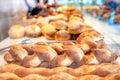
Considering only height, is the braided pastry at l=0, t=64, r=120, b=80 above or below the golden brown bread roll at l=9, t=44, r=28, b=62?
below

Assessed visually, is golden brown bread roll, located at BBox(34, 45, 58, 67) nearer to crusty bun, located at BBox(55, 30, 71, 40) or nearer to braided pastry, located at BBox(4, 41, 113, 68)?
braided pastry, located at BBox(4, 41, 113, 68)

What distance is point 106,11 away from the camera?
161 centimetres

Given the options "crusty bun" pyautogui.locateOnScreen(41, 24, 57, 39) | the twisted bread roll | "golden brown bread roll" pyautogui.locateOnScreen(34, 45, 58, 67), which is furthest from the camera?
"crusty bun" pyautogui.locateOnScreen(41, 24, 57, 39)

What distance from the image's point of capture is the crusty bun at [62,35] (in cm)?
90

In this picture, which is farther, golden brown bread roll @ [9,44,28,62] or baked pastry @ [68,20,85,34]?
baked pastry @ [68,20,85,34]

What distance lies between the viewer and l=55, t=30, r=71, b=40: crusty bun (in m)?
0.90

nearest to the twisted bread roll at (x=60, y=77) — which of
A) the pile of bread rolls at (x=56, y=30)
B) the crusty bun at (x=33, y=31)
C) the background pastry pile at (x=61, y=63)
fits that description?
the background pastry pile at (x=61, y=63)

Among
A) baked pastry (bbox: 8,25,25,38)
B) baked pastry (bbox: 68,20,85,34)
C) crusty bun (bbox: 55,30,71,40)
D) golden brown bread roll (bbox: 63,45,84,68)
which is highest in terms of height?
golden brown bread roll (bbox: 63,45,84,68)

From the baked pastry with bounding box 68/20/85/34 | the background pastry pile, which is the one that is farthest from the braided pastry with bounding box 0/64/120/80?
the baked pastry with bounding box 68/20/85/34

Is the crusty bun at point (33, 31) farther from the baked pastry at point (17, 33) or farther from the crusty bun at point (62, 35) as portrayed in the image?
the crusty bun at point (62, 35)

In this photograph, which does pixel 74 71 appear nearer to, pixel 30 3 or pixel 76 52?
pixel 76 52

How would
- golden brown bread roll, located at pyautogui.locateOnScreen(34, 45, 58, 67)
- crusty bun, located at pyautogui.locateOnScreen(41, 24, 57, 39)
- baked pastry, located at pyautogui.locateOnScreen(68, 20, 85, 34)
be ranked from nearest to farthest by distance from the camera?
golden brown bread roll, located at pyautogui.locateOnScreen(34, 45, 58, 67)
baked pastry, located at pyautogui.locateOnScreen(68, 20, 85, 34)
crusty bun, located at pyautogui.locateOnScreen(41, 24, 57, 39)

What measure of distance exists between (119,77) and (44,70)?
0.18 m

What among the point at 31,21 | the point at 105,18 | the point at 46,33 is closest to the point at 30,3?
the point at 31,21
